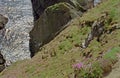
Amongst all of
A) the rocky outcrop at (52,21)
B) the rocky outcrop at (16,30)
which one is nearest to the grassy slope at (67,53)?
the rocky outcrop at (52,21)

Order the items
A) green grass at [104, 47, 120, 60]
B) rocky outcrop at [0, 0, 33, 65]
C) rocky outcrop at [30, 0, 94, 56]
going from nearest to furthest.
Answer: green grass at [104, 47, 120, 60], rocky outcrop at [30, 0, 94, 56], rocky outcrop at [0, 0, 33, 65]

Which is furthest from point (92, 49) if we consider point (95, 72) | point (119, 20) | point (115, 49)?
point (95, 72)

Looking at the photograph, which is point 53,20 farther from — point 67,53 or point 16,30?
point 16,30

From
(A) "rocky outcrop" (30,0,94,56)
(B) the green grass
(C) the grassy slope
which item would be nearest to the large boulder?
(A) "rocky outcrop" (30,0,94,56)

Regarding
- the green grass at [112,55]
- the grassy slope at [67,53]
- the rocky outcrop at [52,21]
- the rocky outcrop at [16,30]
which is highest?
the green grass at [112,55]

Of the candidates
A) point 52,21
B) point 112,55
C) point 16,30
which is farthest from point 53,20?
point 16,30

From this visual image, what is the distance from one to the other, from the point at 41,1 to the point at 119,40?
39.0 m

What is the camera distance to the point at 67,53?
1845 cm

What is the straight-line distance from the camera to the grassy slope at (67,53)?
1455 cm

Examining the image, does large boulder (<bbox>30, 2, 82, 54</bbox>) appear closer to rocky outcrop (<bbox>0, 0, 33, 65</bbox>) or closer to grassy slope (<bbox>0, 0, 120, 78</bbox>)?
grassy slope (<bbox>0, 0, 120, 78</bbox>)

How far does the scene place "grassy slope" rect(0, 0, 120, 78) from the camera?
47.7 ft

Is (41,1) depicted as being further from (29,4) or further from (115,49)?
(115,49)

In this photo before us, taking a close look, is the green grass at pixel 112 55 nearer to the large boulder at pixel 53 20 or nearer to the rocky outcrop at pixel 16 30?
the large boulder at pixel 53 20

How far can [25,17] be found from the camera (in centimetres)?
5725
